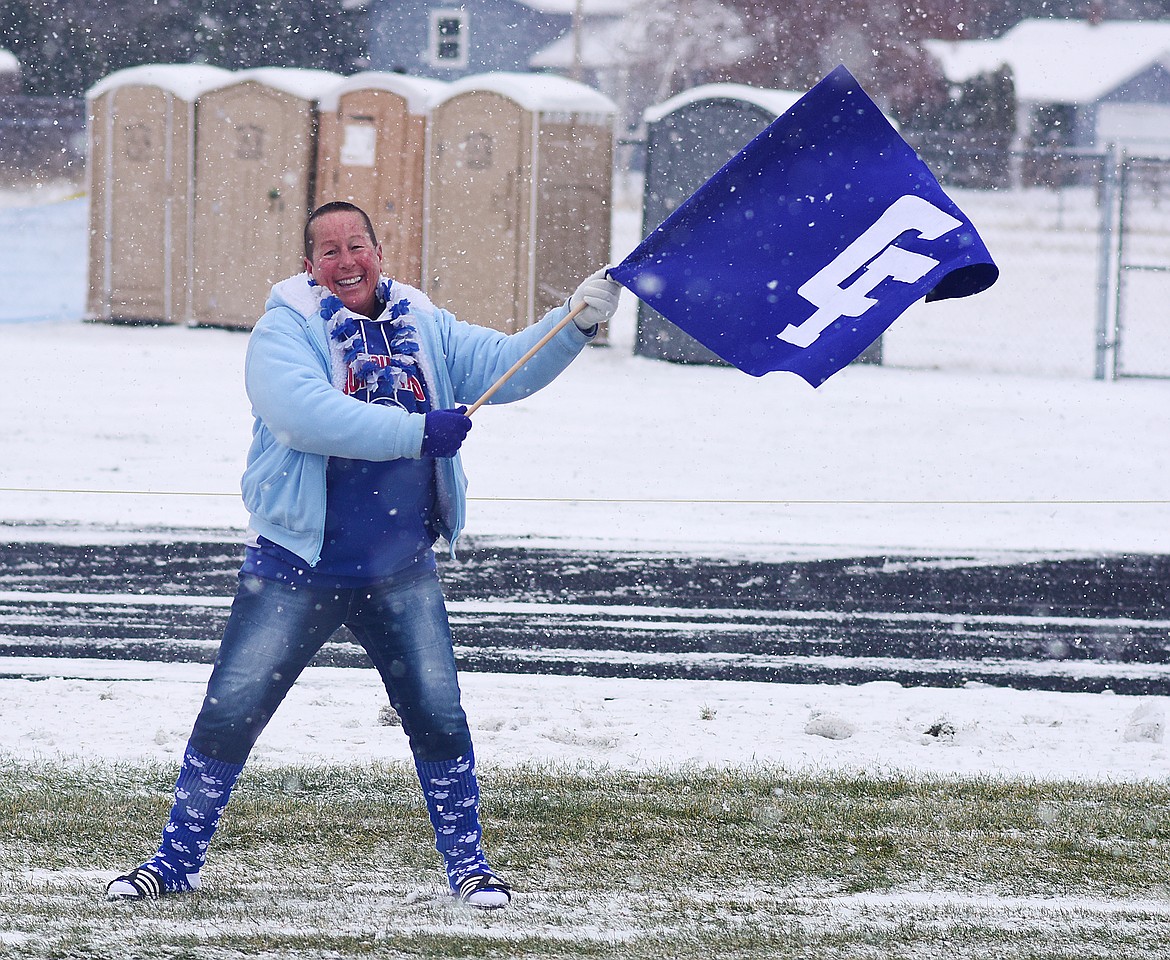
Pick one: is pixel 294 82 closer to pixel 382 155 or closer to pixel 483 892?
pixel 382 155

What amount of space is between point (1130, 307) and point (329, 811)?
23.6 m

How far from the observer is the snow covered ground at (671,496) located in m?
6.41

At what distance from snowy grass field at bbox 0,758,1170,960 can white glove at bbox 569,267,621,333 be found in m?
1.52

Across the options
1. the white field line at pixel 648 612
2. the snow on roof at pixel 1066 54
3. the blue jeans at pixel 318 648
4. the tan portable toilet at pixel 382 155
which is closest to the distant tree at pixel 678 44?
the snow on roof at pixel 1066 54

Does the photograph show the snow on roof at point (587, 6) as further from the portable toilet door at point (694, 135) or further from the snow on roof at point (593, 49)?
the portable toilet door at point (694, 135)

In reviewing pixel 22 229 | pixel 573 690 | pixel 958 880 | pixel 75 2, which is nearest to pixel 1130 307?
pixel 22 229

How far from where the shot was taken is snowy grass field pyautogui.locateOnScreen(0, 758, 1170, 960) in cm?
439

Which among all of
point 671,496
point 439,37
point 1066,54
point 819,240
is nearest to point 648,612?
point 671,496

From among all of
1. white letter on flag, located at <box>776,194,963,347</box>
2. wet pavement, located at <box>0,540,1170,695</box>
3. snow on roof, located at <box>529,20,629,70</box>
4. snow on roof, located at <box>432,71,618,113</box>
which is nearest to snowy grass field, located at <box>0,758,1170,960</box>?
white letter on flag, located at <box>776,194,963,347</box>

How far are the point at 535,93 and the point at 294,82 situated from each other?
2.48m

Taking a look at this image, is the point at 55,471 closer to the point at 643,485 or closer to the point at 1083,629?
the point at 643,485

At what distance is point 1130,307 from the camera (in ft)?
88.5

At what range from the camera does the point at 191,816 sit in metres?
4.55

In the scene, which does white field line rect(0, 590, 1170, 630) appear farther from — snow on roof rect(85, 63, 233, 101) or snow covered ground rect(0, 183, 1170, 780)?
snow on roof rect(85, 63, 233, 101)
